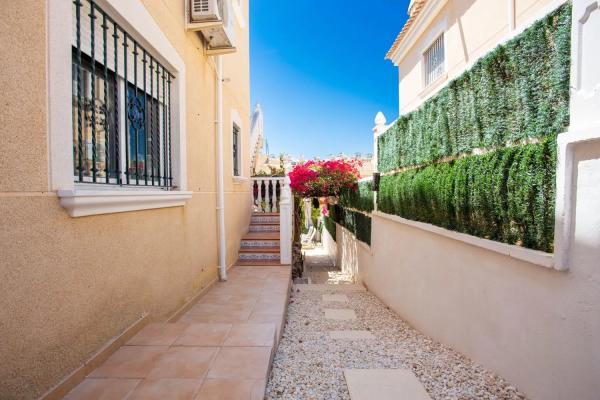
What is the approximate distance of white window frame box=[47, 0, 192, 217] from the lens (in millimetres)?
1933

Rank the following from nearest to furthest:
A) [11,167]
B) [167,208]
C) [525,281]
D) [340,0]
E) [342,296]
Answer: [11,167] < [525,281] < [167,208] < [342,296] < [340,0]

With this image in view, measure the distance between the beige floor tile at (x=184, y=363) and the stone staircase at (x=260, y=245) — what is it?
184 inches

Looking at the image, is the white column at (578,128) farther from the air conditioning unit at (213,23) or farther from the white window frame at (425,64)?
the white window frame at (425,64)

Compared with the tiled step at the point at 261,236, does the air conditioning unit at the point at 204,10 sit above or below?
above

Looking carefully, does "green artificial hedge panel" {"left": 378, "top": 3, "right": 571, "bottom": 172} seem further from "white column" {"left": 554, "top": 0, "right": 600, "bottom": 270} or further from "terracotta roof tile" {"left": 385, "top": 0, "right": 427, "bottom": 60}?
"terracotta roof tile" {"left": 385, "top": 0, "right": 427, "bottom": 60}

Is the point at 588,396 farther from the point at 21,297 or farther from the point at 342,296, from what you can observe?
the point at 342,296

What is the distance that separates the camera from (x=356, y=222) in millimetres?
8945

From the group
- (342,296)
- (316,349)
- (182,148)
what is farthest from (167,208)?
(342,296)

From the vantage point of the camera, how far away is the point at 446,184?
12.5 feet

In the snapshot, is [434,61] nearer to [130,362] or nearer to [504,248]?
[504,248]

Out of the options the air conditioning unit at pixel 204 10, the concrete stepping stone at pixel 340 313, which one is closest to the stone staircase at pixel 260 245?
the concrete stepping stone at pixel 340 313

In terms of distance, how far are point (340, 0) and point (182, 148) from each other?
Result: 37.3ft

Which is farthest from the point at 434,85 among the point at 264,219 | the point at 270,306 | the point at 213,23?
the point at 270,306

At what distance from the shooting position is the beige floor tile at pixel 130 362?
2268 millimetres
